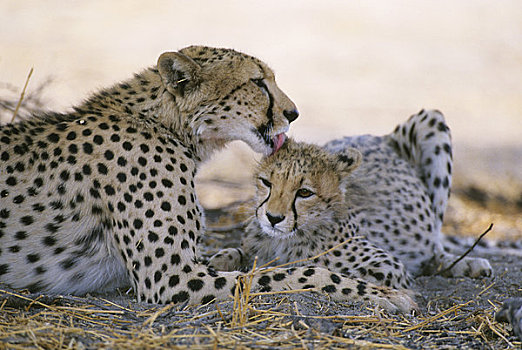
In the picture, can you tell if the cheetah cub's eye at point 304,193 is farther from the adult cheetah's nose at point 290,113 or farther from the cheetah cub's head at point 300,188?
the adult cheetah's nose at point 290,113

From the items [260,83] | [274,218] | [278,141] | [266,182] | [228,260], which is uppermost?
[260,83]

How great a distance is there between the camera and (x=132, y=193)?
3207 millimetres

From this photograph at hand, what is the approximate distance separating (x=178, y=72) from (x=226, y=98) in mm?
266

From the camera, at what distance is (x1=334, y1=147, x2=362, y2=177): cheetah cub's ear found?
157 inches

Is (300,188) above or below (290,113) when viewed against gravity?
below

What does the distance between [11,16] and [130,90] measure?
7229 millimetres

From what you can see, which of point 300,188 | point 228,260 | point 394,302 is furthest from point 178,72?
point 394,302

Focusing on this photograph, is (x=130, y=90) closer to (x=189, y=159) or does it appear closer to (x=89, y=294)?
(x=189, y=159)

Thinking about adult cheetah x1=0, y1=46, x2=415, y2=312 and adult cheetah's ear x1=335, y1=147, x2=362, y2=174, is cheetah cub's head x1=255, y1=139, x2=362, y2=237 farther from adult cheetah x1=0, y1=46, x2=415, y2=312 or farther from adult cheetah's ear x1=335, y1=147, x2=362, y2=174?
adult cheetah x1=0, y1=46, x2=415, y2=312

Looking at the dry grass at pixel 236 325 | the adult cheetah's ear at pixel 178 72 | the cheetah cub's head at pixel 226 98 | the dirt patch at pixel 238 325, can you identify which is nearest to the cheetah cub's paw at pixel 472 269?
the dirt patch at pixel 238 325

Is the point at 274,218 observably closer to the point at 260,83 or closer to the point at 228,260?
the point at 228,260

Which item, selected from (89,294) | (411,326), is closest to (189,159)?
(89,294)

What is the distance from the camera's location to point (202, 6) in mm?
11016

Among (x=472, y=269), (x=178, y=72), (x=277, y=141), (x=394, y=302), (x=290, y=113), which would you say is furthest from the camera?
(x=472, y=269)
